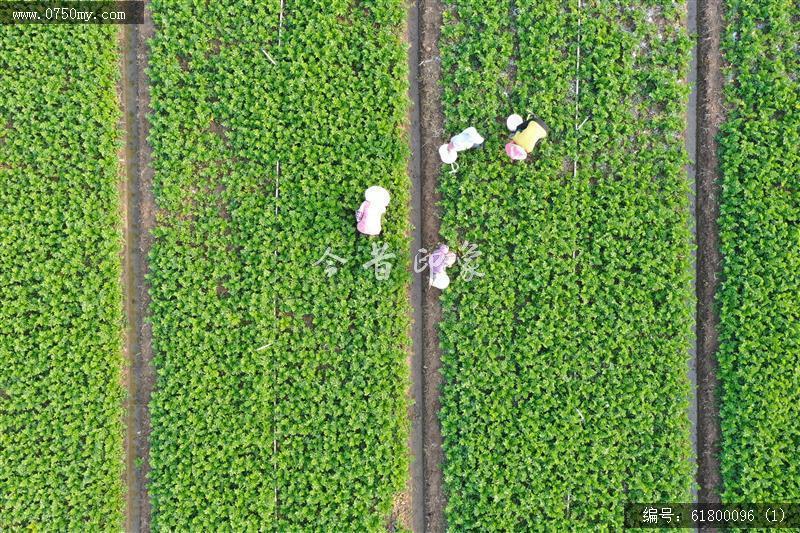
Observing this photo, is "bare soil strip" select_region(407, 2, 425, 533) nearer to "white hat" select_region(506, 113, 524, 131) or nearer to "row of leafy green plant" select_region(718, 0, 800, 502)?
"white hat" select_region(506, 113, 524, 131)

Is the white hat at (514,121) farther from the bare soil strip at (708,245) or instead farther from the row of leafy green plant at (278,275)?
the bare soil strip at (708,245)

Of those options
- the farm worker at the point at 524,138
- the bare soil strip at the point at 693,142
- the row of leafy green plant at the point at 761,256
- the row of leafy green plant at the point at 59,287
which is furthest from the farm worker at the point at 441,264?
the row of leafy green plant at the point at 59,287

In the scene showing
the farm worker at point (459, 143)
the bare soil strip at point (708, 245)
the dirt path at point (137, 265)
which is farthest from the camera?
the dirt path at point (137, 265)

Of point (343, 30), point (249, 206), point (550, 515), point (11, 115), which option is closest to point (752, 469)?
point (550, 515)

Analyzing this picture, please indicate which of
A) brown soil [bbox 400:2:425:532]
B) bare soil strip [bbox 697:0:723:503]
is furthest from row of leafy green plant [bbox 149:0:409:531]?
bare soil strip [bbox 697:0:723:503]

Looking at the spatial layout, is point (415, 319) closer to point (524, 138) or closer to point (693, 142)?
point (524, 138)

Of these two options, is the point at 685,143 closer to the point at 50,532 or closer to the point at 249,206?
the point at 249,206

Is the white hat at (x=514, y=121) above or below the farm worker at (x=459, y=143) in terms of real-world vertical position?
above

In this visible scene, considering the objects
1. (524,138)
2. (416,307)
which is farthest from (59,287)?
(524,138)
